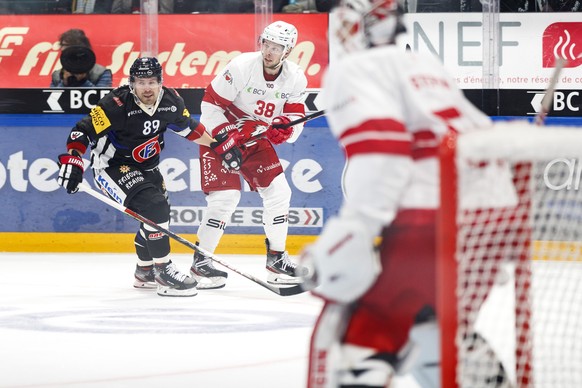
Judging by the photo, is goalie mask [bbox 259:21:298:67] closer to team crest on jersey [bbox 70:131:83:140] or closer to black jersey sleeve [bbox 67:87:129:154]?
black jersey sleeve [bbox 67:87:129:154]

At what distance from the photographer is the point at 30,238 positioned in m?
6.39

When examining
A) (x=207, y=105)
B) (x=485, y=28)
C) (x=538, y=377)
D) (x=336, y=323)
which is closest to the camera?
(x=336, y=323)

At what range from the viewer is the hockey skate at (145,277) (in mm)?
5023

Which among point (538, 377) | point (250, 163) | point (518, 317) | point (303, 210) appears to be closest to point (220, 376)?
point (538, 377)

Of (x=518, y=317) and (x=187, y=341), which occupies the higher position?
(x=518, y=317)

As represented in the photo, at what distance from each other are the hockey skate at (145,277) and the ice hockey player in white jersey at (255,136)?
0.20 metres

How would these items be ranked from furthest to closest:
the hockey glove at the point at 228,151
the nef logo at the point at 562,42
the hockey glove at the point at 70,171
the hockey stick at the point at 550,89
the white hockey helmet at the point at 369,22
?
the nef logo at the point at 562,42 → the hockey glove at the point at 228,151 → the hockey glove at the point at 70,171 → the hockey stick at the point at 550,89 → the white hockey helmet at the point at 369,22

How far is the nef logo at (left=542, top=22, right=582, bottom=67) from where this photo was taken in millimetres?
6199

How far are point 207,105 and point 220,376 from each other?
225cm

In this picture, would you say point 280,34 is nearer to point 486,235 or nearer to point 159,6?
point 159,6

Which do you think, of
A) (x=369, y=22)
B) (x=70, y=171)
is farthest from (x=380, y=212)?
(x=70, y=171)

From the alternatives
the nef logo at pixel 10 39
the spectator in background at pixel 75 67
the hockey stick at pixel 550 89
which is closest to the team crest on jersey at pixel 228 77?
the spectator in background at pixel 75 67

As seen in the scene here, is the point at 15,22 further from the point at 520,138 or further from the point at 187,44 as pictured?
the point at 520,138

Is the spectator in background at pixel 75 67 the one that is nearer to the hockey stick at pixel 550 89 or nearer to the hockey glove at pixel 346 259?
the hockey stick at pixel 550 89
